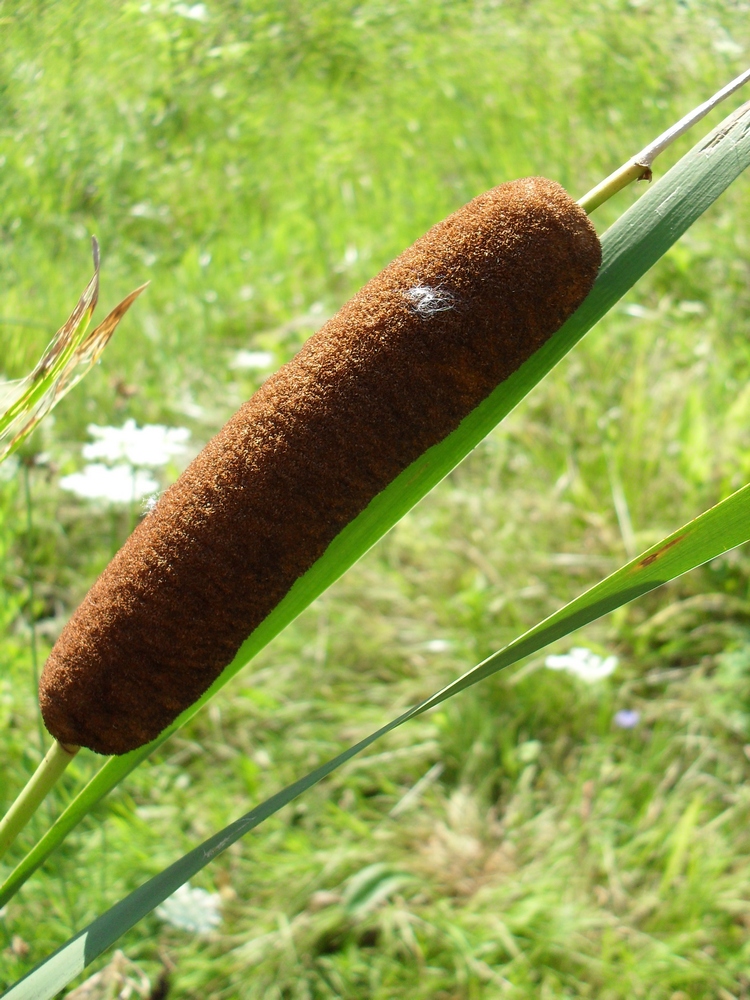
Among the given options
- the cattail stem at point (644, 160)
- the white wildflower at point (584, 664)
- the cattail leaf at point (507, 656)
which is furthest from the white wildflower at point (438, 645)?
the cattail stem at point (644, 160)

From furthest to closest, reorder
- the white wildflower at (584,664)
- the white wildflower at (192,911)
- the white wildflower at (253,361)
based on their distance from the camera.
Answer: the white wildflower at (253,361)
the white wildflower at (584,664)
the white wildflower at (192,911)

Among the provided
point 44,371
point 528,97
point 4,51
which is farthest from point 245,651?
point 528,97

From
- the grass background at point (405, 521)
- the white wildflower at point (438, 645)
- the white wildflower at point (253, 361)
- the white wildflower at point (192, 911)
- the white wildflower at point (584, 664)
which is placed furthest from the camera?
the white wildflower at point (253, 361)

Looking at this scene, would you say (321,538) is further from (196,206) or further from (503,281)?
(196,206)

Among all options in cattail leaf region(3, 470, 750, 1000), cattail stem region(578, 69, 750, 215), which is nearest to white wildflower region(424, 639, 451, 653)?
cattail leaf region(3, 470, 750, 1000)

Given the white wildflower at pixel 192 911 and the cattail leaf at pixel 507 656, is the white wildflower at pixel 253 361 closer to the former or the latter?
the white wildflower at pixel 192 911

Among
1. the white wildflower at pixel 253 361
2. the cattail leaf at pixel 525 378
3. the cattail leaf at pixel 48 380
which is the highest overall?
the cattail leaf at pixel 48 380
